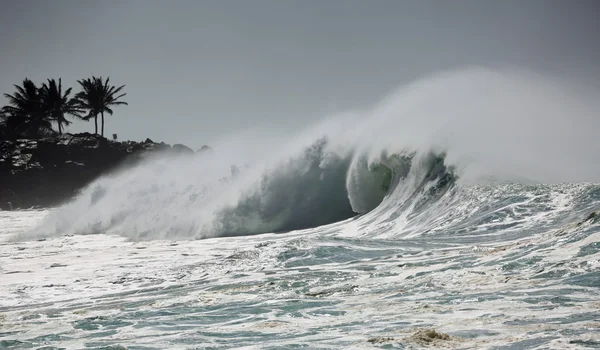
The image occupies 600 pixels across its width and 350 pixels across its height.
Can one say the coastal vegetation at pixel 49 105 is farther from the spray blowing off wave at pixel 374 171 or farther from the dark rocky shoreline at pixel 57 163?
the spray blowing off wave at pixel 374 171

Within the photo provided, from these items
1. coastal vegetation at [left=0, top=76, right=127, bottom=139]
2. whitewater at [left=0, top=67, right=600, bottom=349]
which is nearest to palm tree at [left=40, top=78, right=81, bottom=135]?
coastal vegetation at [left=0, top=76, right=127, bottom=139]

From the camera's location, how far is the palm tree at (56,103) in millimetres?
60406

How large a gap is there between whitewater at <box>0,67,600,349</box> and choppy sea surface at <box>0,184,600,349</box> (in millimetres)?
39

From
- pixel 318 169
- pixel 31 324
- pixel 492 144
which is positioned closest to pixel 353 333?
pixel 31 324

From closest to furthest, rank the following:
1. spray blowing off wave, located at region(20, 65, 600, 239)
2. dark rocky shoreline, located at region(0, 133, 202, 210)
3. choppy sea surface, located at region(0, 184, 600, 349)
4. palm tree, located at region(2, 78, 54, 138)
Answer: choppy sea surface, located at region(0, 184, 600, 349) < spray blowing off wave, located at region(20, 65, 600, 239) < dark rocky shoreline, located at region(0, 133, 202, 210) < palm tree, located at region(2, 78, 54, 138)

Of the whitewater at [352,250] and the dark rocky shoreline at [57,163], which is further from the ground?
the dark rocky shoreline at [57,163]

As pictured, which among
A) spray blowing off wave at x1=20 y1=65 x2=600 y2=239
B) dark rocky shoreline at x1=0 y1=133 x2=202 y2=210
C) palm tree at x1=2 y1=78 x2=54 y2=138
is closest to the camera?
spray blowing off wave at x1=20 y1=65 x2=600 y2=239

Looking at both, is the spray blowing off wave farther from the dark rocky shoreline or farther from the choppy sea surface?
the dark rocky shoreline

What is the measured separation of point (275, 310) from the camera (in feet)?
26.6

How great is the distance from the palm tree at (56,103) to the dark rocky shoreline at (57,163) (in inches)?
141

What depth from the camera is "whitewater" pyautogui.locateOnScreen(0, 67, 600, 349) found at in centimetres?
679

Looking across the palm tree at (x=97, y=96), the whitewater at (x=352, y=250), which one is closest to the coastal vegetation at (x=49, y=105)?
the palm tree at (x=97, y=96)

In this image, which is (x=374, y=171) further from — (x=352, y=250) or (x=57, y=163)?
(x=57, y=163)

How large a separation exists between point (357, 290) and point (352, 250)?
3853 mm
